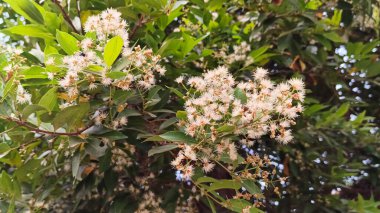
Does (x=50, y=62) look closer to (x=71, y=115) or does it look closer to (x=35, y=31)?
(x=71, y=115)

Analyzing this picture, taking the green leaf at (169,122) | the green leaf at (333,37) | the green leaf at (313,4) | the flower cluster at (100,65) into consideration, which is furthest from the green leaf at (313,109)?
the flower cluster at (100,65)

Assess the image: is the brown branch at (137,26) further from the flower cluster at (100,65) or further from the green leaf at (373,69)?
the green leaf at (373,69)

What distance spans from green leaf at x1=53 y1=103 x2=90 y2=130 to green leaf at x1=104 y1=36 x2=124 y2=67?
16cm

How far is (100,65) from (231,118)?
33 cm

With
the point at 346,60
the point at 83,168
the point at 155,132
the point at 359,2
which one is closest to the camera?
the point at 155,132

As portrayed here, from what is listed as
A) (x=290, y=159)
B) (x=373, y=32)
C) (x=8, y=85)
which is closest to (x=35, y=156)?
(x=8, y=85)

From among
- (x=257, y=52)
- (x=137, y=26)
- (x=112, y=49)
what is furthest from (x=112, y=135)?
(x=257, y=52)

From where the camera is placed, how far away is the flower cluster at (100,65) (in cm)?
104

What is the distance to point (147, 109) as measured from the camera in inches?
54.9

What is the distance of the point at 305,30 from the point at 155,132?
A: 2.98 feet

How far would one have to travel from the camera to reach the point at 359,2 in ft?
6.15

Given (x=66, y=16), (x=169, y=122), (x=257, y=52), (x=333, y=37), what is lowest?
(x=169, y=122)

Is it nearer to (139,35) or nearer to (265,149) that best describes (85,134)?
(139,35)

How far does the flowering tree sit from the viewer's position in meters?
1.05
